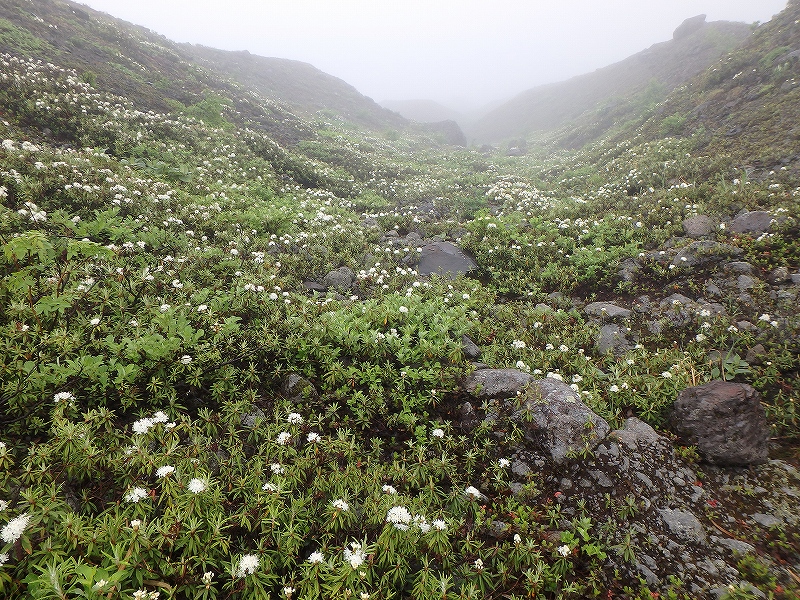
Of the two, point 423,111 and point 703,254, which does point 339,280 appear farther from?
point 423,111

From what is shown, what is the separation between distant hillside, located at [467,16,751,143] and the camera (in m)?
35.3

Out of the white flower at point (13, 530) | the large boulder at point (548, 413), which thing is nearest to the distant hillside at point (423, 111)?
the large boulder at point (548, 413)

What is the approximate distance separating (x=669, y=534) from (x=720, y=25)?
218 feet

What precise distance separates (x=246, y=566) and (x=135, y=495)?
1261 mm

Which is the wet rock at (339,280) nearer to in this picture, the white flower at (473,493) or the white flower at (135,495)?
the white flower at (473,493)

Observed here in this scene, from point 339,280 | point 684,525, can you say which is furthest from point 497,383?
point 339,280

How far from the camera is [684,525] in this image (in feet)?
13.8

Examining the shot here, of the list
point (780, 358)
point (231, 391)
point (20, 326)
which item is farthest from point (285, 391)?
point (780, 358)

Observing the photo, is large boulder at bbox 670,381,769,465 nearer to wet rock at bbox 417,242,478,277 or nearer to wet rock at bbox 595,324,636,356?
wet rock at bbox 595,324,636,356

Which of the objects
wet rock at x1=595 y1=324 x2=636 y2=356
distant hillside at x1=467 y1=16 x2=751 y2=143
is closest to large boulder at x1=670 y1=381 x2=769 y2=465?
wet rock at x1=595 y1=324 x2=636 y2=356

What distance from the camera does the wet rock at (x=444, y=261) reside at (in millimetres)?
10594

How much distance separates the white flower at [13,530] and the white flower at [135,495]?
654 mm

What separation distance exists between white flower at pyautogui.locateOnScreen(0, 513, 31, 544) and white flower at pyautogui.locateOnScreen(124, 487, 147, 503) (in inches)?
25.8

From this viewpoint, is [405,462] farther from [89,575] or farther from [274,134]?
[274,134]
